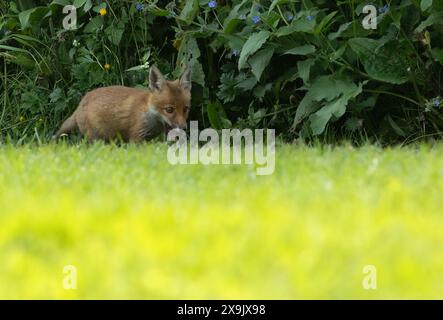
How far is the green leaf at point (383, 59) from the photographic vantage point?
24.1ft

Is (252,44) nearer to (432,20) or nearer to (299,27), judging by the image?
(299,27)

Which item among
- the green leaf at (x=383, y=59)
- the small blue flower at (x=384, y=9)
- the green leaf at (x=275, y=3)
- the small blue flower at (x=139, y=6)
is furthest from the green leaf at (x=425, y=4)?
the small blue flower at (x=139, y=6)

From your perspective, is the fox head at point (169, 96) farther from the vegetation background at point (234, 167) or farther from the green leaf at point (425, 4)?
the green leaf at point (425, 4)

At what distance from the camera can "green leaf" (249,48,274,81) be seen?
300 inches

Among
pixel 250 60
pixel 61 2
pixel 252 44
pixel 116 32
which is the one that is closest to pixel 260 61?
pixel 250 60

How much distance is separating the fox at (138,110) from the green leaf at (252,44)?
0.79m

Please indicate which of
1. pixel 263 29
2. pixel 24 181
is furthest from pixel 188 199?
pixel 263 29

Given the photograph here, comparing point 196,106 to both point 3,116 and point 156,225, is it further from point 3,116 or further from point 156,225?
point 156,225

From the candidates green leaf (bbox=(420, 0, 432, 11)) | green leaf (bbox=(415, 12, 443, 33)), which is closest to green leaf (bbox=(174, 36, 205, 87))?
green leaf (bbox=(415, 12, 443, 33))

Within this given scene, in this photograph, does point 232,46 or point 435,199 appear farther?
point 232,46

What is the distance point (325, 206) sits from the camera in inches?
170

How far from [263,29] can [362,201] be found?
137 inches

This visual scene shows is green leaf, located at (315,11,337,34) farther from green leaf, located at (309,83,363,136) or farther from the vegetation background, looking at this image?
green leaf, located at (309,83,363,136)

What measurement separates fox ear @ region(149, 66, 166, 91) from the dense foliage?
15.3 inches
